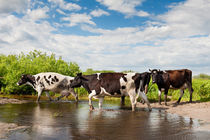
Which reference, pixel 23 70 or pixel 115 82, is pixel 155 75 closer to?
pixel 115 82

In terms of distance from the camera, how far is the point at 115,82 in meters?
12.1

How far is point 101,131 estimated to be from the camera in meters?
6.54

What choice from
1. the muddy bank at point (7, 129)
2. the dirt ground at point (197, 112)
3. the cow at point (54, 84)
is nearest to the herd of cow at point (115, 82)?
the cow at point (54, 84)

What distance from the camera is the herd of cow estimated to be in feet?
39.2

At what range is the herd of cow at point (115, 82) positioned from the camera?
12.0 metres

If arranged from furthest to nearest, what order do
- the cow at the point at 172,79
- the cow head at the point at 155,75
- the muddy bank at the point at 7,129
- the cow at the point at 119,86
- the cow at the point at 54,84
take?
the cow at the point at 54,84 < the cow at the point at 172,79 < the cow head at the point at 155,75 < the cow at the point at 119,86 < the muddy bank at the point at 7,129

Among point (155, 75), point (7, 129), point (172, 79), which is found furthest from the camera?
point (172, 79)

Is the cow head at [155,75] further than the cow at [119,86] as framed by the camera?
Yes

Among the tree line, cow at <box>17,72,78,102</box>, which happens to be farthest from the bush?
cow at <box>17,72,78,102</box>

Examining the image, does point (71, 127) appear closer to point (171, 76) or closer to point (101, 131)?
point (101, 131)

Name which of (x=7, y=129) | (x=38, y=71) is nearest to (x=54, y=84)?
→ (x=38, y=71)

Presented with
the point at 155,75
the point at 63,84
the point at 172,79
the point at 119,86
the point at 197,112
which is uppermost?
the point at 155,75

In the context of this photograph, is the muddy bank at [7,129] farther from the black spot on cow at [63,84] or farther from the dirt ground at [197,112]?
the black spot on cow at [63,84]

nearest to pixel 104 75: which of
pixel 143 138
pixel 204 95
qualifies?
pixel 143 138
